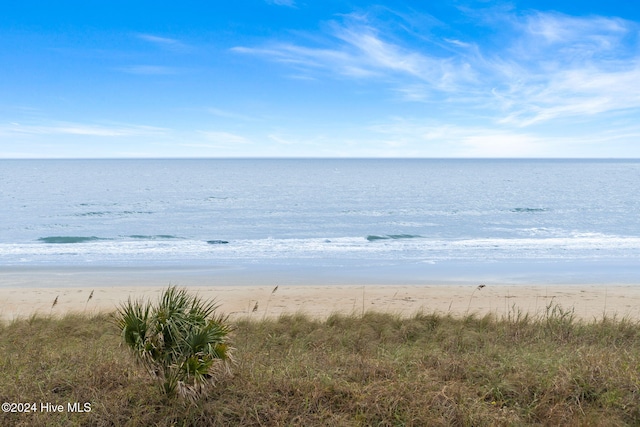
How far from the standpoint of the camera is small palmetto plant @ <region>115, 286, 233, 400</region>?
5152 millimetres

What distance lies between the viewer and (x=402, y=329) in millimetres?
10195

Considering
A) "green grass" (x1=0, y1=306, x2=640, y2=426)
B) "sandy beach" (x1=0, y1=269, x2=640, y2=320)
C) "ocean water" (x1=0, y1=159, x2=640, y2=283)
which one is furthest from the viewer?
"ocean water" (x1=0, y1=159, x2=640, y2=283)

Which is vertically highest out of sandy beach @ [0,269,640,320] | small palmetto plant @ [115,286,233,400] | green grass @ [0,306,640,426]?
small palmetto plant @ [115,286,233,400]

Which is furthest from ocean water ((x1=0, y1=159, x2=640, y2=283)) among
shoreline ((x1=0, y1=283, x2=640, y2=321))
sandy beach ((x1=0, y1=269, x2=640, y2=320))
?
shoreline ((x1=0, y1=283, x2=640, y2=321))

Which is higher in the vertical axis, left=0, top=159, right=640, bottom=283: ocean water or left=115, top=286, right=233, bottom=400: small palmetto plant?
left=115, top=286, right=233, bottom=400: small palmetto plant

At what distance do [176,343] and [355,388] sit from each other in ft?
7.23

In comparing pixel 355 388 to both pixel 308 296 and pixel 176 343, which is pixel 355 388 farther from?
pixel 308 296

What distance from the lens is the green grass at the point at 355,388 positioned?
211 inches

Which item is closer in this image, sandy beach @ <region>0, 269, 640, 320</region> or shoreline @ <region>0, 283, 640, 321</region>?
shoreline @ <region>0, 283, 640, 321</region>

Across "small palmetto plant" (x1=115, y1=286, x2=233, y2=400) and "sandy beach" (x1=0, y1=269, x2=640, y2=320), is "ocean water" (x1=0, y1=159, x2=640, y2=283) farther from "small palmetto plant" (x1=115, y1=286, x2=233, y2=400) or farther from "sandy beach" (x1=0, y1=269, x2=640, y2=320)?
"small palmetto plant" (x1=115, y1=286, x2=233, y2=400)

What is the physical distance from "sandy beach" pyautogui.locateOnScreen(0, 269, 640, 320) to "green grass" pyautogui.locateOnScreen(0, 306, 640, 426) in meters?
5.50

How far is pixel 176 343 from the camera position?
5188 millimetres

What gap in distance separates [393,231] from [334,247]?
23.0 feet

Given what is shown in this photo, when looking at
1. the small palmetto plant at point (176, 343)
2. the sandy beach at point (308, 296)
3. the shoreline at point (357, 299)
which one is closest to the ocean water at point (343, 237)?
the sandy beach at point (308, 296)
